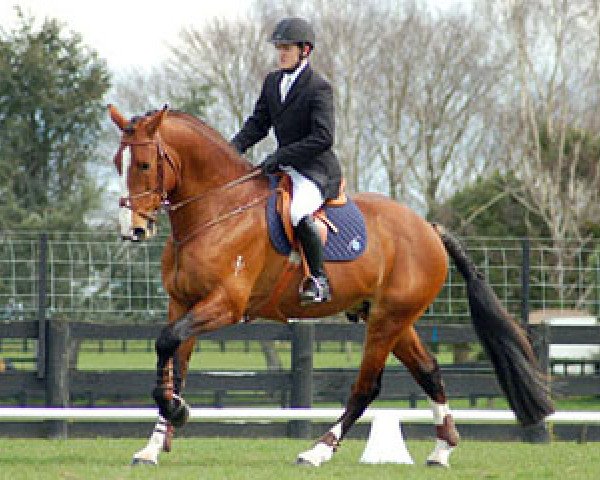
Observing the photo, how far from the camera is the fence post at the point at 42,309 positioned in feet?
41.0

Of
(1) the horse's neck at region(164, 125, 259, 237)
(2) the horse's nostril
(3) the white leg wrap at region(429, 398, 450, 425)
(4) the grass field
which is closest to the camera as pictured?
(2) the horse's nostril

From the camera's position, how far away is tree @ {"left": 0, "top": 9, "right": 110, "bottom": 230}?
34594 mm

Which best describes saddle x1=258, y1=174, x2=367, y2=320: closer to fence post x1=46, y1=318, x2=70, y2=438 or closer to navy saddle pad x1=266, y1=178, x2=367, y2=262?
navy saddle pad x1=266, y1=178, x2=367, y2=262

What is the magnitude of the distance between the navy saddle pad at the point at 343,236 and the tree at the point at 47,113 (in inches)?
1002

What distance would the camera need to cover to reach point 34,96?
1379 inches

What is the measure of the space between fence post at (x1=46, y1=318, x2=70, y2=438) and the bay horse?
3950mm

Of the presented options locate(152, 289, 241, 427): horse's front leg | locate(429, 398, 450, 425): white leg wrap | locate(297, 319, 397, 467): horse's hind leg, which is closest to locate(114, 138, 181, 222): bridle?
locate(152, 289, 241, 427): horse's front leg

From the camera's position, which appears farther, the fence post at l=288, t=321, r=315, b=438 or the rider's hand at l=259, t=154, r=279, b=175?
the fence post at l=288, t=321, r=315, b=438

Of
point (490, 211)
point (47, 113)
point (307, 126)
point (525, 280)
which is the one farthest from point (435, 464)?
point (47, 113)

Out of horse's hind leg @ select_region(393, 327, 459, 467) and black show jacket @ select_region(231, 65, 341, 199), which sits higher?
black show jacket @ select_region(231, 65, 341, 199)

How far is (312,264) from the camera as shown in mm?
8516

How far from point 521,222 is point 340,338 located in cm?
2165

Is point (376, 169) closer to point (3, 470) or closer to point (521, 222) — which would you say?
point (521, 222)

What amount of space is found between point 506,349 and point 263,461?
1.86m
